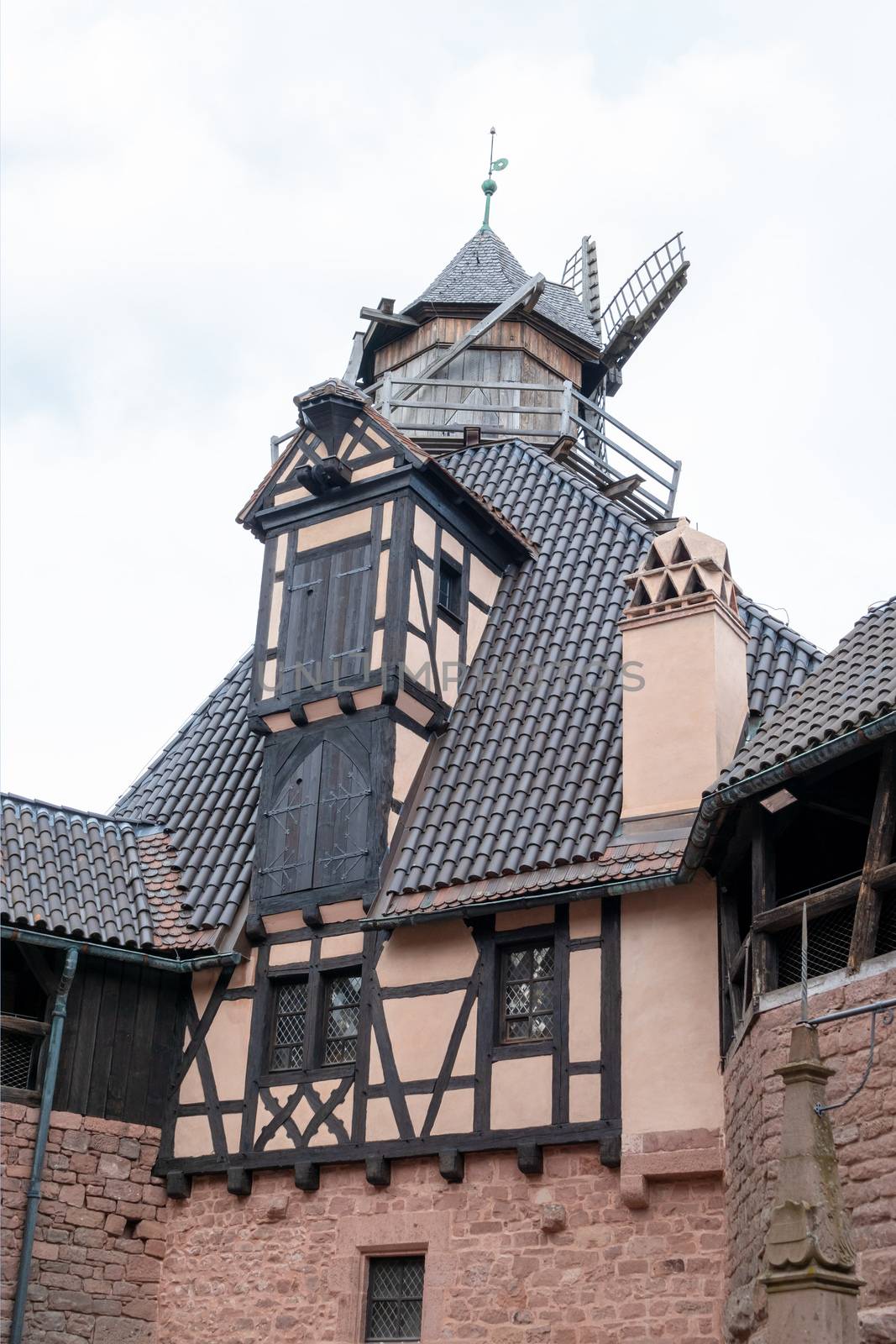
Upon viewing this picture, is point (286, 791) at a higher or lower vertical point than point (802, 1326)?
higher

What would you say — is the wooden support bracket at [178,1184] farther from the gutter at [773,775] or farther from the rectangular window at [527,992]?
the gutter at [773,775]

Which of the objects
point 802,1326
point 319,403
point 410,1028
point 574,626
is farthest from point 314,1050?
point 802,1326

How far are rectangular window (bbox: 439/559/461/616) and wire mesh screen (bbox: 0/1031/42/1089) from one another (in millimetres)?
5522

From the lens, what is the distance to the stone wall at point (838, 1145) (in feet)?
26.9

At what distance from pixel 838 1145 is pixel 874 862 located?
159 centimetres

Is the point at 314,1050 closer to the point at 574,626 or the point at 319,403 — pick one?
the point at 574,626

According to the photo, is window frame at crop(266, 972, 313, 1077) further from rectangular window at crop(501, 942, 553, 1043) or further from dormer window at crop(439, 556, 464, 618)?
dormer window at crop(439, 556, 464, 618)

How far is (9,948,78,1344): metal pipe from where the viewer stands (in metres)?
12.8

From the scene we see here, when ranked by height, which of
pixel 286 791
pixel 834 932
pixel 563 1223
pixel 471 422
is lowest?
pixel 563 1223

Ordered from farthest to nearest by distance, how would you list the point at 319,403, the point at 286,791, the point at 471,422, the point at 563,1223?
the point at 471,422, the point at 319,403, the point at 286,791, the point at 563,1223

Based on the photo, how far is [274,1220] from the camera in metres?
13.3

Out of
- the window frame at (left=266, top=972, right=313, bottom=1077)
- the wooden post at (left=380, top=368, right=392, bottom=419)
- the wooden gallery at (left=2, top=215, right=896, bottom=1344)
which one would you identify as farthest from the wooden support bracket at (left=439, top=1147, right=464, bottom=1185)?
the wooden post at (left=380, top=368, right=392, bottom=419)

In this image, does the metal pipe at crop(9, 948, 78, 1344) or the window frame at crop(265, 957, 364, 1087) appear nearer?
the metal pipe at crop(9, 948, 78, 1344)

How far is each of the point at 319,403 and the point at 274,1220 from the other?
774 centimetres
